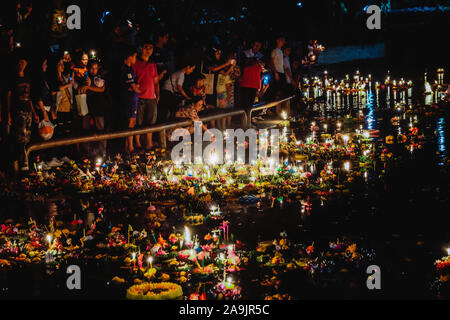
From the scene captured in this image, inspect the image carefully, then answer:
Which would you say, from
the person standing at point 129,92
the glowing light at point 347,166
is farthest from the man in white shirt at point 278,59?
the glowing light at point 347,166

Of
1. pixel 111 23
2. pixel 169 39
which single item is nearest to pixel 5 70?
pixel 111 23

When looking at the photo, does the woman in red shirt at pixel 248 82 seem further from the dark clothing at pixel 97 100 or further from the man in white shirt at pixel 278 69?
the dark clothing at pixel 97 100

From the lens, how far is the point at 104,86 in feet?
42.4

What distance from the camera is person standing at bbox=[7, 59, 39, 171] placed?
11158mm

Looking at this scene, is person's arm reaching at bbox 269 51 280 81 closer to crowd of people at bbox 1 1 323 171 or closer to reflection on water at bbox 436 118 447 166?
crowd of people at bbox 1 1 323 171

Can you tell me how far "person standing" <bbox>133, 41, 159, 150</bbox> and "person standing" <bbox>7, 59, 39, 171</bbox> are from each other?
254 cm

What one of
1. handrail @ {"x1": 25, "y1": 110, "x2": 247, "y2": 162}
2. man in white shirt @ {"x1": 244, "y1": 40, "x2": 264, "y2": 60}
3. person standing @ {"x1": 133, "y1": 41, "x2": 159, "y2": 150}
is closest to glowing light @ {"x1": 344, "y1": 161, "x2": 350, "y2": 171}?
handrail @ {"x1": 25, "y1": 110, "x2": 247, "y2": 162}

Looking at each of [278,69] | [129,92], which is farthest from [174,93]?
[278,69]

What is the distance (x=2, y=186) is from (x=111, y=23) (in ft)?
16.0

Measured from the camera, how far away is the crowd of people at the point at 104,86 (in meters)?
11.4

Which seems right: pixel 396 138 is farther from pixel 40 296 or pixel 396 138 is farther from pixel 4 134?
pixel 40 296

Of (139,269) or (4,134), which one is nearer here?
(139,269)

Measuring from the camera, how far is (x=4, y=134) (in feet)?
37.4

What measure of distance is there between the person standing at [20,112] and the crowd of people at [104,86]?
0.02 meters
